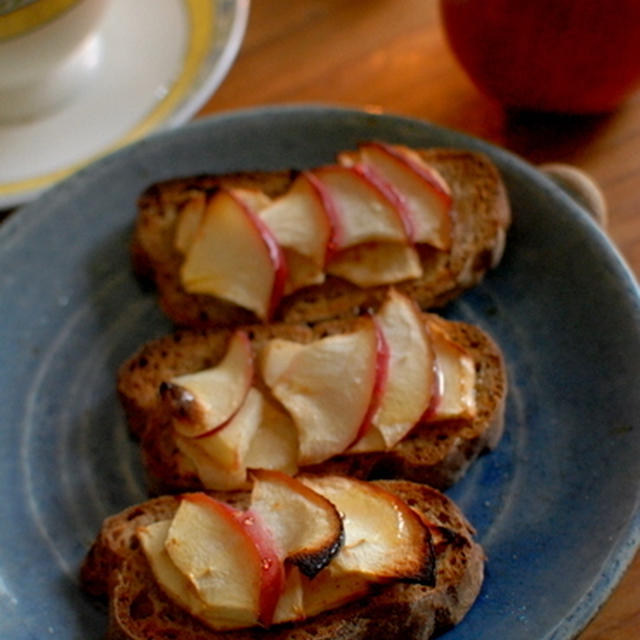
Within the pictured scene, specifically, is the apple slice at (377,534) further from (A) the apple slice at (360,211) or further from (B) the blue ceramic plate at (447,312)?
(A) the apple slice at (360,211)

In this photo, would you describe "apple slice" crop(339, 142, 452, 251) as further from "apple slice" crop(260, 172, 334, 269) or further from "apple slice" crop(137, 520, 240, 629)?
"apple slice" crop(137, 520, 240, 629)

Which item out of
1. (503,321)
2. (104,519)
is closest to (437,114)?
(503,321)

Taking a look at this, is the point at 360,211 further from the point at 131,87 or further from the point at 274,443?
the point at 131,87

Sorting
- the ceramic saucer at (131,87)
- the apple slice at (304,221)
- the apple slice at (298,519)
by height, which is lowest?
the apple slice at (298,519)

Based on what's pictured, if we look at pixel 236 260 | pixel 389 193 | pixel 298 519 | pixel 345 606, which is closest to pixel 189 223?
pixel 236 260

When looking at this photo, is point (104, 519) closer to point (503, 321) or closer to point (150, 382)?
point (150, 382)

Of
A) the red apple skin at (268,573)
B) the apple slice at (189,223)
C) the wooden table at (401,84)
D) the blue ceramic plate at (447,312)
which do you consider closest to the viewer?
the red apple skin at (268,573)

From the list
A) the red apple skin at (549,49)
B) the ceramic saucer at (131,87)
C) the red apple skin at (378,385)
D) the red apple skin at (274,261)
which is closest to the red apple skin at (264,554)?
the red apple skin at (378,385)
